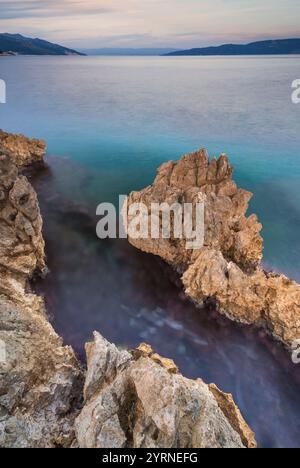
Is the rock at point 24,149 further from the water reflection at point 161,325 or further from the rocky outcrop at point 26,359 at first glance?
the rocky outcrop at point 26,359

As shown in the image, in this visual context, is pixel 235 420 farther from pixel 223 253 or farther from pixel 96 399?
pixel 223 253

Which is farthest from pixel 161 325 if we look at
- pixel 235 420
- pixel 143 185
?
pixel 143 185

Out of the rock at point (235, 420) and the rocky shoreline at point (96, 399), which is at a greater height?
the rocky shoreline at point (96, 399)

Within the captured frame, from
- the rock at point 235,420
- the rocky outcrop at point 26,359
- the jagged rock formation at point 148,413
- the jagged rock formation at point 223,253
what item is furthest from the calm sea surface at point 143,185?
the jagged rock formation at point 148,413

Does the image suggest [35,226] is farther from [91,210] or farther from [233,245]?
[233,245]

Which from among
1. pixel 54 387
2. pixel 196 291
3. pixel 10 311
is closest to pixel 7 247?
pixel 10 311

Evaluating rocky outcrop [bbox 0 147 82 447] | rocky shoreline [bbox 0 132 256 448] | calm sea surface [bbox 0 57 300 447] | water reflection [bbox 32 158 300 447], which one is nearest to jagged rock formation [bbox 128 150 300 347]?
water reflection [bbox 32 158 300 447]
